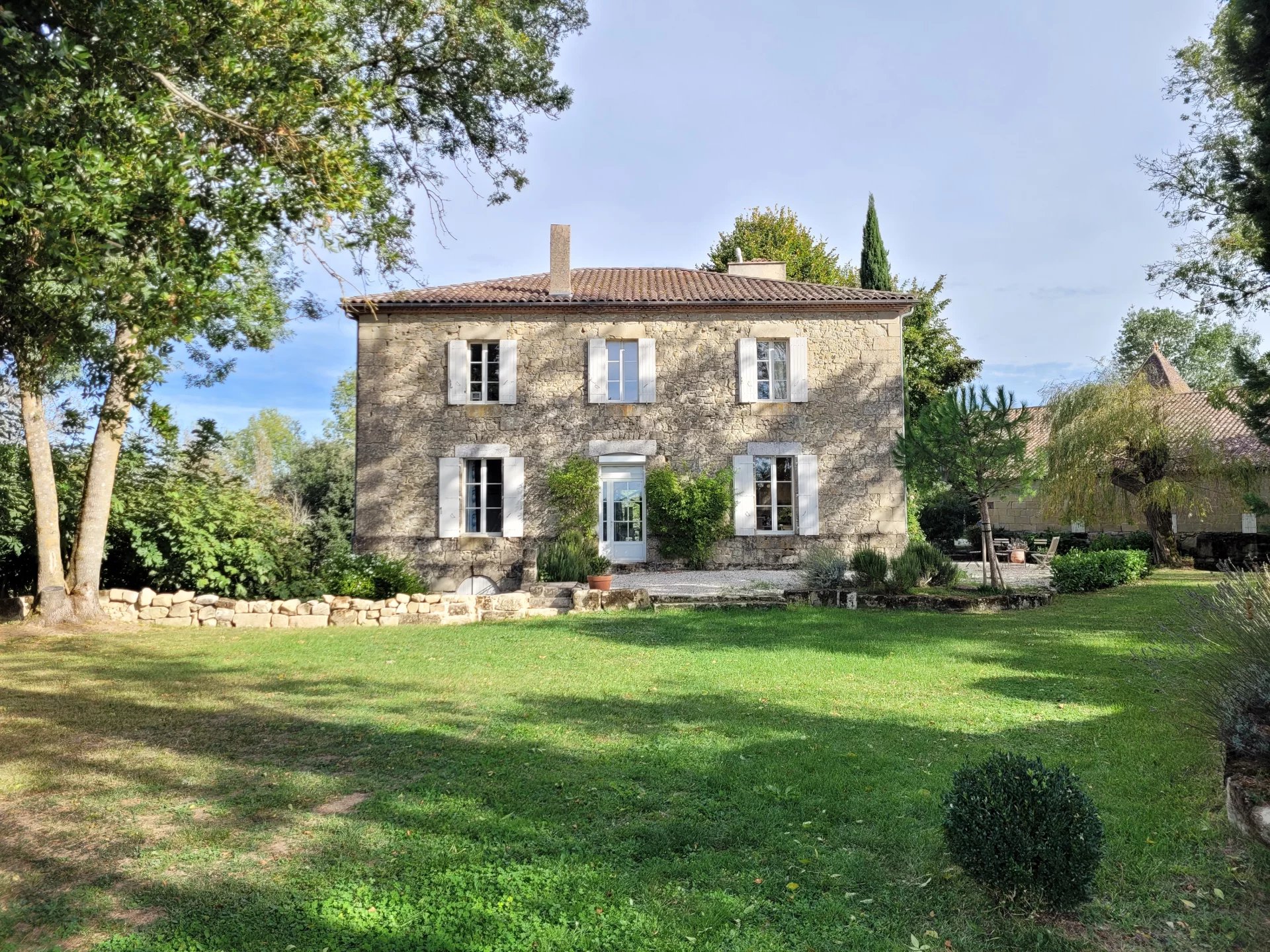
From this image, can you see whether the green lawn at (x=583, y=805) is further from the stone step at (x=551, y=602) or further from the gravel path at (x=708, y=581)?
the gravel path at (x=708, y=581)

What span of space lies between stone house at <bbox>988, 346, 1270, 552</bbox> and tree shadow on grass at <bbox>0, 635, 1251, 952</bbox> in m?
8.70

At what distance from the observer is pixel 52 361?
5746mm

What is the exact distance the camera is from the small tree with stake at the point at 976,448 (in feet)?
39.4

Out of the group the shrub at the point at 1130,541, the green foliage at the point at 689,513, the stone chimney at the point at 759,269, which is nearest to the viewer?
the green foliage at the point at 689,513

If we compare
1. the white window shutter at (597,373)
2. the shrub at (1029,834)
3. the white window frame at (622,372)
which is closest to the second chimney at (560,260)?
the white window shutter at (597,373)

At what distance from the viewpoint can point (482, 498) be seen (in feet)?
52.5

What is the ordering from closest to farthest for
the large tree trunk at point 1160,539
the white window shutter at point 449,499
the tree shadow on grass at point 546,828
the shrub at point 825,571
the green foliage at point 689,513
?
1. the tree shadow on grass at point 546,828
2. the shrub at point 825,571
3. the green foliage at point 689,513
4. the white window shutter at point 449,499
5. the large tree trunk at point 1160,539

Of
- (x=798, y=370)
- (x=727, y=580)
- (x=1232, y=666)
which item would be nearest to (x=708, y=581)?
(x=727, y=580)

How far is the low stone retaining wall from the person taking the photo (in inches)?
439

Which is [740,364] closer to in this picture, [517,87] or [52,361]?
[517,87]

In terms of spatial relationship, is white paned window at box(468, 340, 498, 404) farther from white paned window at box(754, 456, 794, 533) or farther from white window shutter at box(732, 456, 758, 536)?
white paned window at box(754, 456, 794, 533)

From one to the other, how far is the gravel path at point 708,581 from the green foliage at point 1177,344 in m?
28.7

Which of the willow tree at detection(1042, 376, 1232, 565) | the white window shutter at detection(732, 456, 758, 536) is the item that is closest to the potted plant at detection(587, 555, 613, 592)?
the white window shutter at detection(732, 456, 758, 536)

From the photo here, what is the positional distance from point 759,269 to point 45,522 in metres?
14.2
